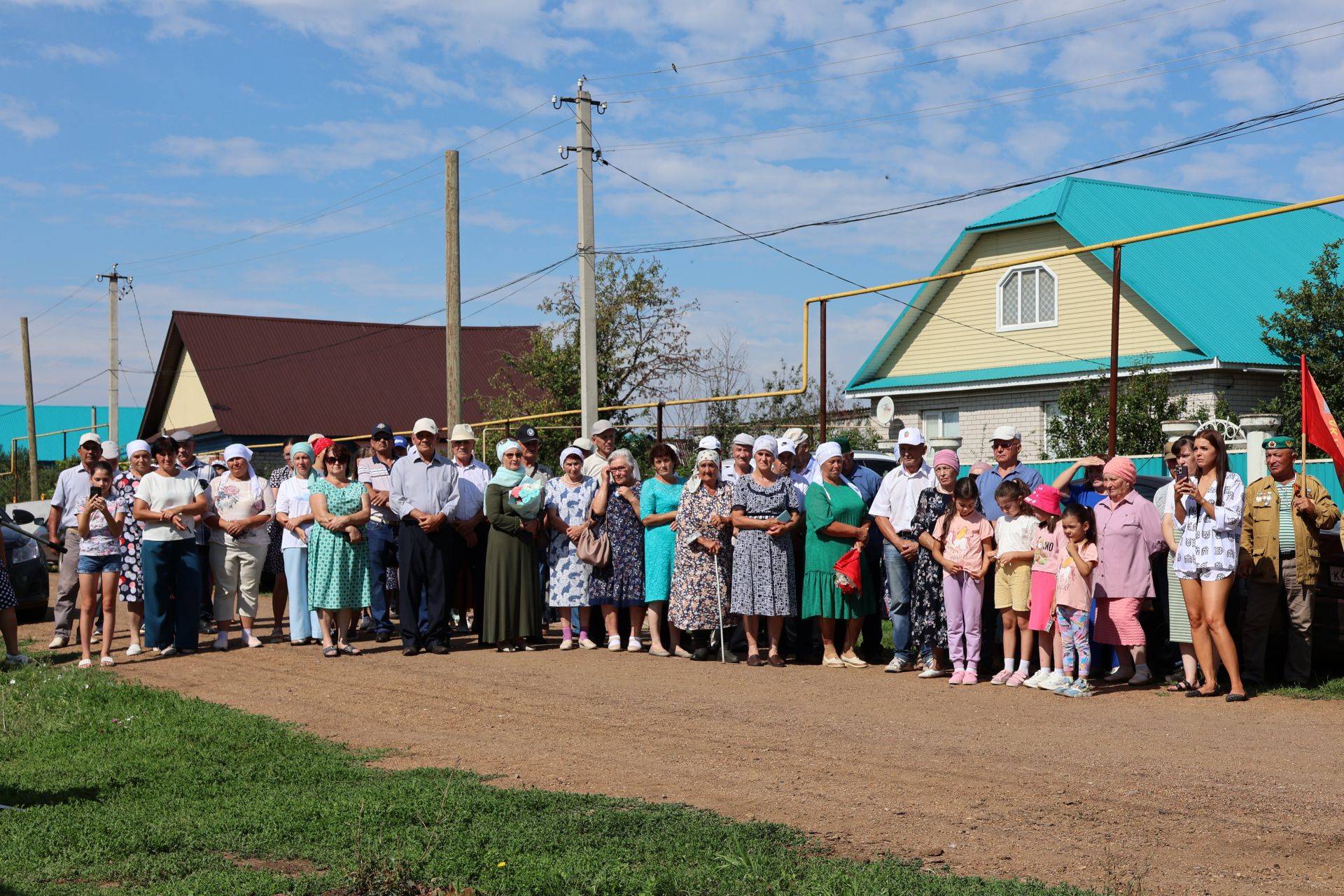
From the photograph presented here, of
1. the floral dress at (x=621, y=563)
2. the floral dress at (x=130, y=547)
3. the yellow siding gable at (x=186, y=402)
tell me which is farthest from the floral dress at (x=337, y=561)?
the yellow siding gable at (x=186, y=402)

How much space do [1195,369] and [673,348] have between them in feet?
39.1

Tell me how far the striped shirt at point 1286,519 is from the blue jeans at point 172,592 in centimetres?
875

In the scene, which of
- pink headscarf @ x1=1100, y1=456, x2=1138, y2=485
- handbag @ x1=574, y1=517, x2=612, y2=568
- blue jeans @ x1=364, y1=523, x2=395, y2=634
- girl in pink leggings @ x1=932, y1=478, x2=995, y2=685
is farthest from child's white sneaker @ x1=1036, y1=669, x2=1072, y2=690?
blue jeans @ x1=364, y1=523, x2=395, y2=634

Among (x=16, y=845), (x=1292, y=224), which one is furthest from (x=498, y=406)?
(x=16, y=845)

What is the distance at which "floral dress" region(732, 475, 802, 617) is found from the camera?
10.7 m

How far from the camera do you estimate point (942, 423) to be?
1091 inches

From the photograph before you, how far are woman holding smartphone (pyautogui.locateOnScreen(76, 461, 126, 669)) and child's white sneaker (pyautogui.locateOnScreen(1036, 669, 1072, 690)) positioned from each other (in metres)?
7.45

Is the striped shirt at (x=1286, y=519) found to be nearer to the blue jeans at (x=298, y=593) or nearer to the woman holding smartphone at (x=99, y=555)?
the blue jeans at (x=298, y=593)

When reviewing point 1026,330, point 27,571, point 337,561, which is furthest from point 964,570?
point 1026,330

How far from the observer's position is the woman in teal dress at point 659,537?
11.5m

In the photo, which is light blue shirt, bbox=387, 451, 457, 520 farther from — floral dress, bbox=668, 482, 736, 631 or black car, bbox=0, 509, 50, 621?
black car, bbox=0, 509, 50, 621

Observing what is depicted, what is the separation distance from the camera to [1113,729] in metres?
7.73

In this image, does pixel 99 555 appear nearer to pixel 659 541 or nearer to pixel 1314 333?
pixel 659 541

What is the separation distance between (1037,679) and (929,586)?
1144mm
